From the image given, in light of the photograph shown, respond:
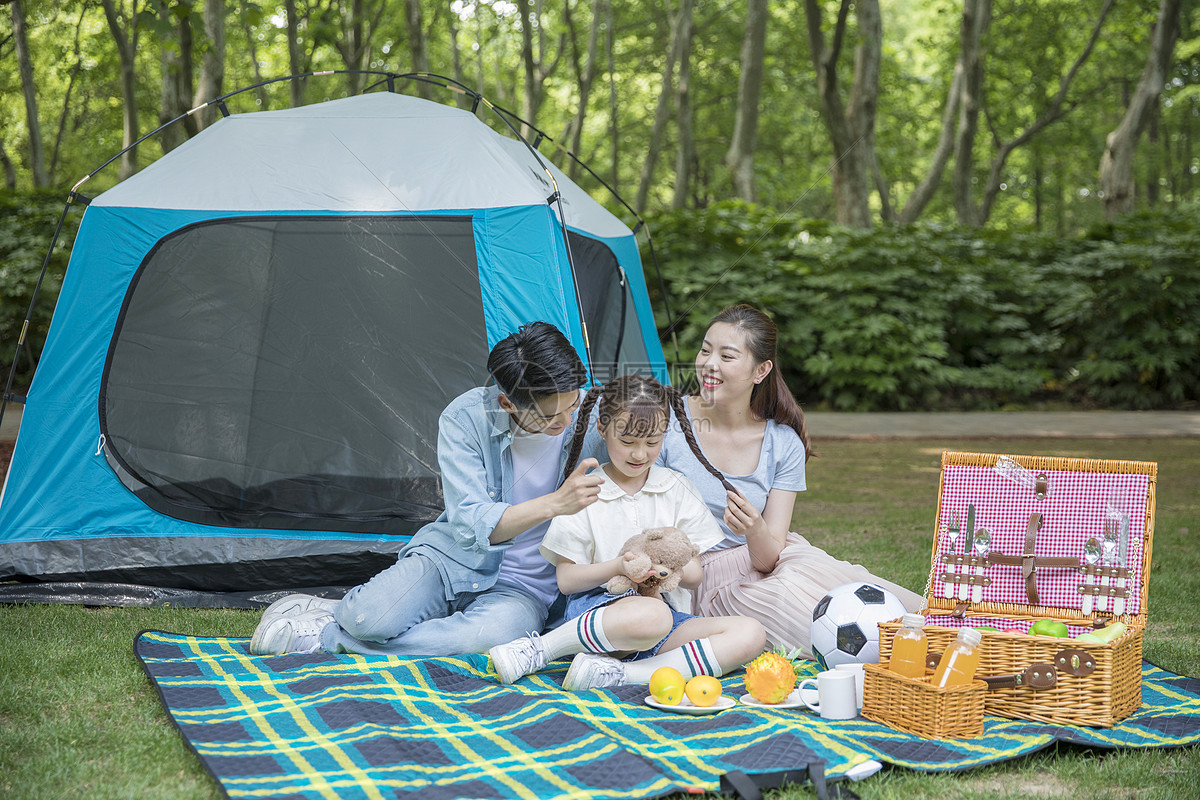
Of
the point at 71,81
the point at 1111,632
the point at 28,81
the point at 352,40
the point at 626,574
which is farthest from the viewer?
the point at 71,81

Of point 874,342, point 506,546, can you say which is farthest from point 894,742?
point 874,342

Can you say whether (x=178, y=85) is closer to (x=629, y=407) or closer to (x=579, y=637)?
(x=629, y=407)

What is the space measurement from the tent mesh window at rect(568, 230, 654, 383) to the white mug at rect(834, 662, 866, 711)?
1.92 meters

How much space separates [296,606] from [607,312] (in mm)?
2064

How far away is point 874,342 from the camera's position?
9438mm

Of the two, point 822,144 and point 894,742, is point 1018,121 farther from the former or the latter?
point 894,742

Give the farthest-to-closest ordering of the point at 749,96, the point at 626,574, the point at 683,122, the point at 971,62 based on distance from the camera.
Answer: the point at 683,122, the point at 749,96, the point at 971,62, the point at 626,574

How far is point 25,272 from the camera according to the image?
8305 mm

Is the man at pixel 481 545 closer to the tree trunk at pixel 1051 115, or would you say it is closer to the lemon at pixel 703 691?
the lemon at pixel 703 691

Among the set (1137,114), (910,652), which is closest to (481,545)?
(910,652)

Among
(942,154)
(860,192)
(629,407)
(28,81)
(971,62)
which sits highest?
(28,81)

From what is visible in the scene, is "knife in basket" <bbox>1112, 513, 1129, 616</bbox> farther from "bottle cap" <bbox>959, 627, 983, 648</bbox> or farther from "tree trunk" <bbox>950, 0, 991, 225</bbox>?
"tree trunk" <bbox>950, 0, 991, 225</bbox>

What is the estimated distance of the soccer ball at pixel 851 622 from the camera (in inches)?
95.0

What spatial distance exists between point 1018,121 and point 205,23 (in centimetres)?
1409
